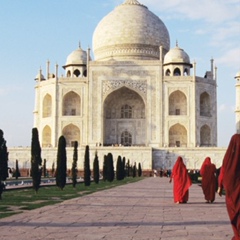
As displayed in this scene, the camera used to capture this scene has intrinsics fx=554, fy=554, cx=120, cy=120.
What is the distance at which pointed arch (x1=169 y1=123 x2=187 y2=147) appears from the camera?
34.5 meters

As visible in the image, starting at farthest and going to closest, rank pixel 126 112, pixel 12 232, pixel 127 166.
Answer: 1. pixel 126 112
2. pixel 127 166
3. pixel 12 232

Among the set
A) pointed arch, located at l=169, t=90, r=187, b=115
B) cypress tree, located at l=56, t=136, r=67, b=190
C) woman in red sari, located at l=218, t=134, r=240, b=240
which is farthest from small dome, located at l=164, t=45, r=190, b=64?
woman in red sari, located at l=218, t=134, r=240, b=240

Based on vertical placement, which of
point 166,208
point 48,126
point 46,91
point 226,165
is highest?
point 46,91

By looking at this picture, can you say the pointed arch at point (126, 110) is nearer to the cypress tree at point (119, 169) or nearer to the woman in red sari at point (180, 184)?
the cypress tree at point (119, 169)

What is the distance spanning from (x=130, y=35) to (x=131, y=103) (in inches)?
188

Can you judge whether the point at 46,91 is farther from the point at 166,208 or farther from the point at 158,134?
the point at 166,208

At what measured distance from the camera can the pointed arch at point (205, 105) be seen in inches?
1390

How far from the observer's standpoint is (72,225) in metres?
5.71

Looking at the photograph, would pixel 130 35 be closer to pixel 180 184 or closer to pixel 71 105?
pixel 71 105

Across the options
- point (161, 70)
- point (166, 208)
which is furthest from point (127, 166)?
point (166, 208)

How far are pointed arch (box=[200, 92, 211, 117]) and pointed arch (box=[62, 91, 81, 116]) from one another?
789 centimetres

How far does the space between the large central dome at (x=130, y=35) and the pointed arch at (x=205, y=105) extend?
4318 mm

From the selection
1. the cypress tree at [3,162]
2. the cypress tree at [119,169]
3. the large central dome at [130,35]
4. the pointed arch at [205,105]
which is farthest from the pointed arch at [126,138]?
the cypress tree at [3,162]

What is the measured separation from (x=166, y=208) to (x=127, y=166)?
20.0m
